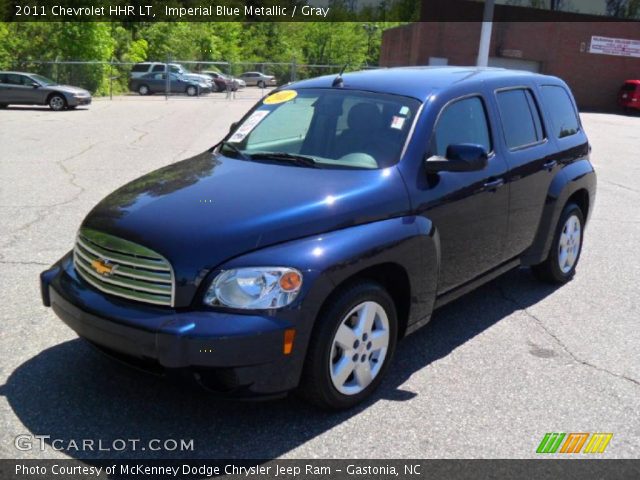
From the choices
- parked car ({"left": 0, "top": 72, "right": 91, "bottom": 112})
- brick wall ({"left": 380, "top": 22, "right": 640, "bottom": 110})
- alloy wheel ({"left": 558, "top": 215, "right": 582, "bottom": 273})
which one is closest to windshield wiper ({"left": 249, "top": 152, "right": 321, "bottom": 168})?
alloy wheel ({"left": 558, "top": 215, "right": 582, "bottom": 273})

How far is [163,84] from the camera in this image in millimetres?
37656

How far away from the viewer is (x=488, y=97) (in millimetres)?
4797

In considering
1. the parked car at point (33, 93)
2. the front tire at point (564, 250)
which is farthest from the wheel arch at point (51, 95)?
the front tire at point (564, 250)

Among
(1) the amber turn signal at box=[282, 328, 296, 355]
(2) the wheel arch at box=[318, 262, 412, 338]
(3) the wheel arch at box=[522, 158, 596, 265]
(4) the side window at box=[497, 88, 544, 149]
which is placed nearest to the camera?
(1) the amber turn signal at box=[282, 328, 296, 355]

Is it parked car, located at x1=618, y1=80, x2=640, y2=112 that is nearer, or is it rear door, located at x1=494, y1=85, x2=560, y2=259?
rear door, located at x1=494, y1=85, x2=560, y2=259

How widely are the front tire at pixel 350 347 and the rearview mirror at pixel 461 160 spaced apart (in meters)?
0.86

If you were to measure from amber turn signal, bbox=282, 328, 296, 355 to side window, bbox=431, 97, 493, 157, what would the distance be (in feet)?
5.38

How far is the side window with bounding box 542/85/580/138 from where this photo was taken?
5617mm

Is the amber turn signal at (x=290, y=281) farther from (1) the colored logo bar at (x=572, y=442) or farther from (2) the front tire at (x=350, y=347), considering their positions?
(1) the colored logo bar at (x=572, y=442)

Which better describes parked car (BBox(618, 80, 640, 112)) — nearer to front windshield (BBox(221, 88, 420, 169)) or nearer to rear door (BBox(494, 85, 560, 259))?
rear door (BBox(494, 85, 560, 259))

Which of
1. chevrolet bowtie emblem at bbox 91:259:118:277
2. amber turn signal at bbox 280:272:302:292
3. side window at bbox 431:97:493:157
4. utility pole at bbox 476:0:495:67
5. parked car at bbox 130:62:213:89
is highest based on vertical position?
utility pole at bbox 476:0:495:67

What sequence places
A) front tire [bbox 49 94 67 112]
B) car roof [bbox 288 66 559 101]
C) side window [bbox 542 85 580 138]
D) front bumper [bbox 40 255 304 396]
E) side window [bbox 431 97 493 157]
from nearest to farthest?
front bumper [bbox 40 255 304 396] → side window [bbox 431 97 493 157] → car roof [bbox 288 66 559 101] → side window [bbox 542 85 580 138] → front tire [bbox 49 94 67 112]

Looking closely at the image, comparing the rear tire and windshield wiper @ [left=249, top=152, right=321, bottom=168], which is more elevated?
windshield wiper @ [left=249, top=152, right=321, bottom=168]

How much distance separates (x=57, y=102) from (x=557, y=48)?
29370mm
